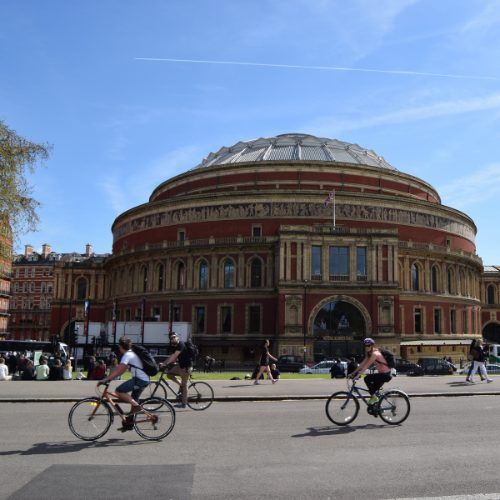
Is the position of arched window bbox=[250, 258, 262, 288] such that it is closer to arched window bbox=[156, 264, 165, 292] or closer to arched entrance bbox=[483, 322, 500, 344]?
arched window bbox=[156, 264, 165, 292]

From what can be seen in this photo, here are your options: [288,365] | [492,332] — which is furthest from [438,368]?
[492,332]

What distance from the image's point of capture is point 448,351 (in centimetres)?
5553

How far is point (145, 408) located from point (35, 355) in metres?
30.9

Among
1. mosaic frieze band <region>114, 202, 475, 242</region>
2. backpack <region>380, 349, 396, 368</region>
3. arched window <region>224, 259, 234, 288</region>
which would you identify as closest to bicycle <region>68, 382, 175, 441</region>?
backpack <region>380, 349, 396, 368</region>

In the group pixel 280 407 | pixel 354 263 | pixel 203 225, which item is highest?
pixel 203 225

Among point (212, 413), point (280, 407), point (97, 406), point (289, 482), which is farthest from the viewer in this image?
point (280, 407)

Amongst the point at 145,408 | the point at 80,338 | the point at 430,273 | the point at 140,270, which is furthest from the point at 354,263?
the point at 145,408

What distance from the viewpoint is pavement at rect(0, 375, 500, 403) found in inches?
677

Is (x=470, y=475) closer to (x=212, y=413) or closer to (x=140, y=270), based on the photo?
(x=212, y=413)

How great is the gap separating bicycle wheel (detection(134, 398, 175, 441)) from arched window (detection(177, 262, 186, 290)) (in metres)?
45.1

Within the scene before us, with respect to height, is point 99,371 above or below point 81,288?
below

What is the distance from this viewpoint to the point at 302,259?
48.8 meters

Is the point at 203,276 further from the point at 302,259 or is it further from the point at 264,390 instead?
the point at 264,390

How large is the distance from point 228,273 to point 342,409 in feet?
139
